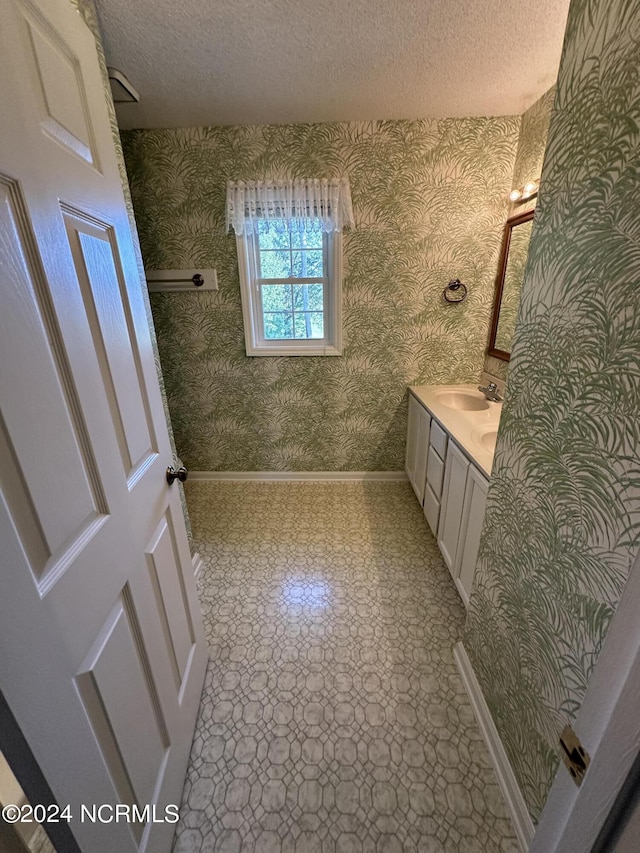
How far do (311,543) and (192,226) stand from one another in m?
2.26

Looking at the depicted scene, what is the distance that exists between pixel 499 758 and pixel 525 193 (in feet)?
8.81

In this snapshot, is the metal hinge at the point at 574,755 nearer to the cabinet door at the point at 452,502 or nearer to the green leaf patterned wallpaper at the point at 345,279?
the cabinet door at the point at 452,502

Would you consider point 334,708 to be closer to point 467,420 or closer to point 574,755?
point 574,755

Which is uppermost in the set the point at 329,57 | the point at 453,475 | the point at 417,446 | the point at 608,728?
the point at 329,57

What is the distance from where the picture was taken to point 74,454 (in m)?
0.65

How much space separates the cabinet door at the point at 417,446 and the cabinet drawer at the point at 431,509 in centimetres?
9

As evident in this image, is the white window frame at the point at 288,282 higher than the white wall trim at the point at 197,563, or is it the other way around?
the white window frame at the point at 288,282

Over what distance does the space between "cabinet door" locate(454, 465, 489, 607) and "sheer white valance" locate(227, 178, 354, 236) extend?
183cm

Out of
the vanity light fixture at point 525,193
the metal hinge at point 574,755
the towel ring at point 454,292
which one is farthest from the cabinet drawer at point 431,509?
the vanity light fixture at point 525,193

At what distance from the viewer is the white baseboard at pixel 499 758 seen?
1.02m

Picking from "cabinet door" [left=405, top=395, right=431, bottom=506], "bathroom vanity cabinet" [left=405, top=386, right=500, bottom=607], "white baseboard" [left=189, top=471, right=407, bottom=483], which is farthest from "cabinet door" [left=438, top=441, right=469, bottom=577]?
"white baseboard" [left=189, top=471, right=407, bottom=483]

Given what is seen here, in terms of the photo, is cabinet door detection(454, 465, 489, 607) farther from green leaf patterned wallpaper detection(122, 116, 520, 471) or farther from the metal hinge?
green leaf patterned wallpaper detection(122, 116, 520, 471)

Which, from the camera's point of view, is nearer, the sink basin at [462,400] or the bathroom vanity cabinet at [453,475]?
the bathroom vanity cabinet at [453,475]

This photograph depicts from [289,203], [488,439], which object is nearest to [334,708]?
[488,439]
